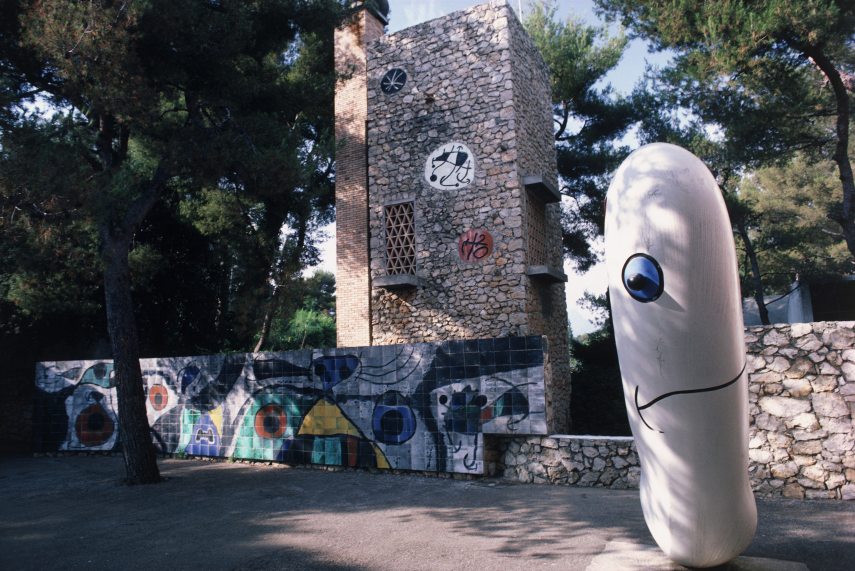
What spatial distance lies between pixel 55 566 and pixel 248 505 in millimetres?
2532

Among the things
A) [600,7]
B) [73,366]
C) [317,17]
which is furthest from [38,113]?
[600,7]

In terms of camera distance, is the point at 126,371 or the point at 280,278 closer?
the point at 126,371

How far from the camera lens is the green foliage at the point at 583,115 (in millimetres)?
18297

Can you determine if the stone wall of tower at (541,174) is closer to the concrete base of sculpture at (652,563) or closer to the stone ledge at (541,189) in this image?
the stone ledge at (541,189)

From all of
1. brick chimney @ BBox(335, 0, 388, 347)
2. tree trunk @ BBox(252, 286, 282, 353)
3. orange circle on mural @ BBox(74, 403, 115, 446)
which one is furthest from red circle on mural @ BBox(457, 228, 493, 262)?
orange circle on mural @ BBox(74, 403, 115, 446)

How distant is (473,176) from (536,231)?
Result: 209 centimetres

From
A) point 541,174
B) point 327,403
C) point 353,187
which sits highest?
point 353,187

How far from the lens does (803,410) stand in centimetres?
713

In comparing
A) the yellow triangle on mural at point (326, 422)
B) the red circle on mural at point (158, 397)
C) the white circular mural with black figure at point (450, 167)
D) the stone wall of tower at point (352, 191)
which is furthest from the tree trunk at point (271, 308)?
the yellow triangle on mural at point (326, 422)

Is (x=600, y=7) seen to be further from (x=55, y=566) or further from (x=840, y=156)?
(x=55, y=566)

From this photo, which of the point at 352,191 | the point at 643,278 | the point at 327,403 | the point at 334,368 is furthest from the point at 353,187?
the point at 643,278

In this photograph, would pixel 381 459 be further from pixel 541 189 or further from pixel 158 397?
pixel 541 189

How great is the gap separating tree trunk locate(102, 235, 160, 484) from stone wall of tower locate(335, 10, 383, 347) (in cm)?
536

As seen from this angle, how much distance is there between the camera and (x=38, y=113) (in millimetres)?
9492
